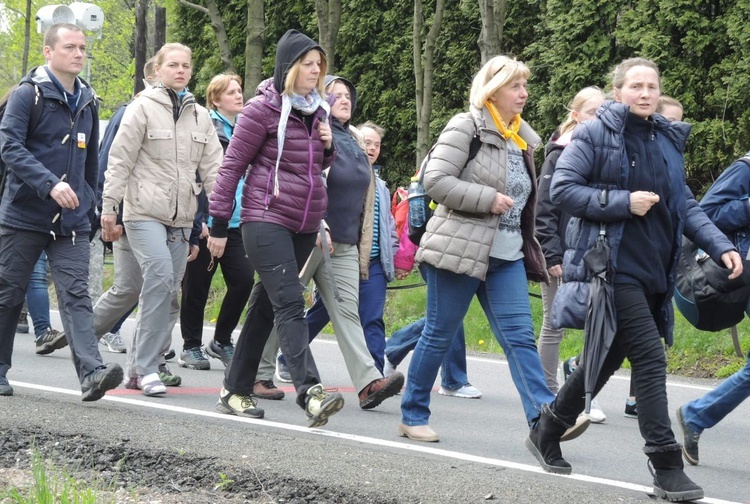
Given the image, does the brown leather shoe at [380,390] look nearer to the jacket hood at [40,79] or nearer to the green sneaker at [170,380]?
the green sneaker at [170,380]

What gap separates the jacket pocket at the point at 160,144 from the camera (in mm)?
7836

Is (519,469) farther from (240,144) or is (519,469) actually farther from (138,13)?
(138,13)

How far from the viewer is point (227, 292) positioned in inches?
368

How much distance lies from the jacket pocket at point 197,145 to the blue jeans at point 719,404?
3598 mm

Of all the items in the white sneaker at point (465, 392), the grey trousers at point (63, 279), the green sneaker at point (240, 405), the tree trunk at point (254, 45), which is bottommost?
the white sneaker at point (465, 392)

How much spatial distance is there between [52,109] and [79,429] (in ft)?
6.78

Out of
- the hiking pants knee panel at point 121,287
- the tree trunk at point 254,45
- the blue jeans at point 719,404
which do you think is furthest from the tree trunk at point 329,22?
the blue jeans at point 719,404

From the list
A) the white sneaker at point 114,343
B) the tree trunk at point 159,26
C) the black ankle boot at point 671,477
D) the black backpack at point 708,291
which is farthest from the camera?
the tree trunk at point 159,26

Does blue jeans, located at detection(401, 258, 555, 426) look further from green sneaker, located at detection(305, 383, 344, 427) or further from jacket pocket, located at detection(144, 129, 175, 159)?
jacket pocket, located at detection(144, 129, 175, 159)

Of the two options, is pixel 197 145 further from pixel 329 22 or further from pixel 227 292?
pixel 329 22

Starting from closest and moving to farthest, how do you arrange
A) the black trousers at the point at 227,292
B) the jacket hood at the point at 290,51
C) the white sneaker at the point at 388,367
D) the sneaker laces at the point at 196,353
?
the jacket hood at the point at 290,51, the white sneaker at the point at 388,367, the black trousers at the point at 227,292, the sneaker laces at the point at 196,353

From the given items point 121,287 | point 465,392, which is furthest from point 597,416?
point 121,287

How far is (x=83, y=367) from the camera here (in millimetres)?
7090

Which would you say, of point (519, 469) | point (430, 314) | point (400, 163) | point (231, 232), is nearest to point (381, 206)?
point (231, 232)
